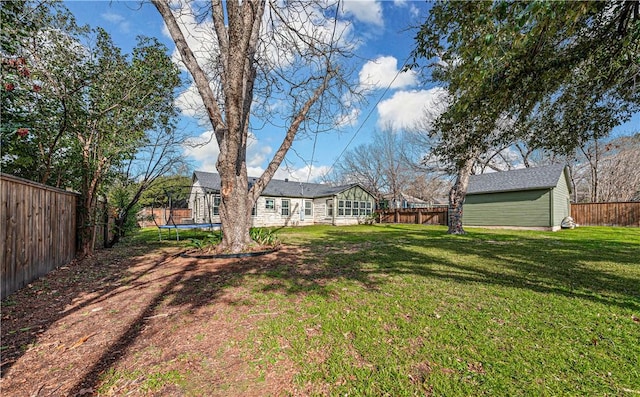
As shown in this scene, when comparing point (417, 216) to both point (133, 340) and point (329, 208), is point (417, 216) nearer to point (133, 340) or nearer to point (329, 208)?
point (329, 208)

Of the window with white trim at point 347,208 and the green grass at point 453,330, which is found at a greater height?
the window with white trim at point 347,208

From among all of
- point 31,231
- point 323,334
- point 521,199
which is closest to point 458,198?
point 521,199

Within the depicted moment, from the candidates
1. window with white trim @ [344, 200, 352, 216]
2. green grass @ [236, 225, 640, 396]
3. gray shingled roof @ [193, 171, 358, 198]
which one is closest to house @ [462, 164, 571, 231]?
window with white trim @ [344, 200, 352, 216]

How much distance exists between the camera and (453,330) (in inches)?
97.5

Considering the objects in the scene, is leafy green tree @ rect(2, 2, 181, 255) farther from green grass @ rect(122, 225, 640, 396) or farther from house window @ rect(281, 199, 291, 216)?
house window @ rect(281, 199, 291, 216)

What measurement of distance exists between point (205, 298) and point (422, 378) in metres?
2.65

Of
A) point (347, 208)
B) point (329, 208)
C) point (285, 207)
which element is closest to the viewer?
point (285, 207)

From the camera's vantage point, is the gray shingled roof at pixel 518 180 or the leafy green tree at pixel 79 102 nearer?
the leafy green tree at pixel 79 102

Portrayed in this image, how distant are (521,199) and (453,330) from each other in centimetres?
1635

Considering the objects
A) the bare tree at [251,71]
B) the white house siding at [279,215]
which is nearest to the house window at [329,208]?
the white house siding at [279,215]

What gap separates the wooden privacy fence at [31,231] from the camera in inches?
129

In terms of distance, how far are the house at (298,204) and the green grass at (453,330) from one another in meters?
13.6

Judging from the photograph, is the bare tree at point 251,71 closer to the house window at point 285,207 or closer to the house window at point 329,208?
the house window at point 285,207

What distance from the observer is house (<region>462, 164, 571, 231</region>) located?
46.4 feet
